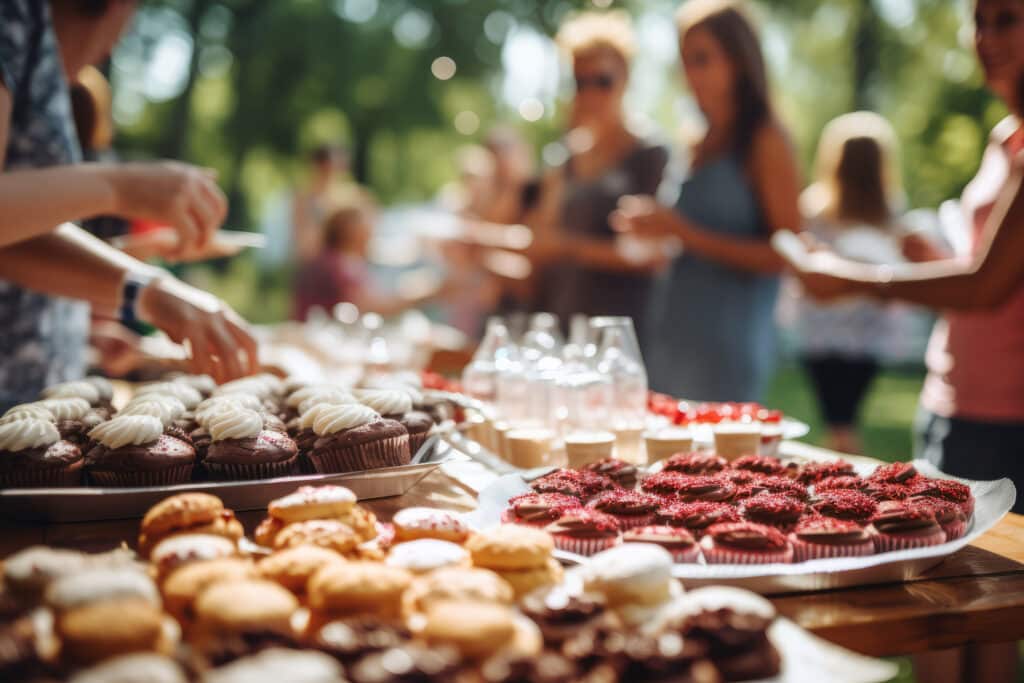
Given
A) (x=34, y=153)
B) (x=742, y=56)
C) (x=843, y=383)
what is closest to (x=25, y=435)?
(x=34, y=153)

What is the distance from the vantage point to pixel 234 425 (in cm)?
150

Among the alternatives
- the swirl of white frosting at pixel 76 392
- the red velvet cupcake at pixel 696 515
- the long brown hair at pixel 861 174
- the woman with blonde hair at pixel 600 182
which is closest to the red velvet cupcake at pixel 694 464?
the red velvet cupcake at pixel 696 515

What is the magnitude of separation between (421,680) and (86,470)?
96 centimetres

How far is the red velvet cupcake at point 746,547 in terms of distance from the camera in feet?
3.87

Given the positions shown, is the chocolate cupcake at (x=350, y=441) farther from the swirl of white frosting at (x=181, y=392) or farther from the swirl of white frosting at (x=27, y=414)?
the swirl of white frosting at (x=27, y=414)

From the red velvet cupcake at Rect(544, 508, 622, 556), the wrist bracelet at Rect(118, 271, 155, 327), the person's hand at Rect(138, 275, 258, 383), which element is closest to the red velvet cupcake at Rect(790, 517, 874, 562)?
the red velvet cupcake at Rect(544, 508, 622, 556)

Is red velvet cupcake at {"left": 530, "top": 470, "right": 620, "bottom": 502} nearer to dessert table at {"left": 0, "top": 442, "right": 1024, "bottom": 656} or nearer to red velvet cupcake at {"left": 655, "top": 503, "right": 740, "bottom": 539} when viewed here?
red velvet cupcake at {"left": 655, "top": 503, "right": 740, "bottom": 539}

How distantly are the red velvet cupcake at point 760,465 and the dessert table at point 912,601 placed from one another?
13.7 inches

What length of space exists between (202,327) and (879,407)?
27.8 ft

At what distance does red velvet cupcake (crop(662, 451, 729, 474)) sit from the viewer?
161 cm

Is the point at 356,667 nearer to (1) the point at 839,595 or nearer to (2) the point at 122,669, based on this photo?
(2) the point at 122,669

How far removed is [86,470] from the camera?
58.6 inches

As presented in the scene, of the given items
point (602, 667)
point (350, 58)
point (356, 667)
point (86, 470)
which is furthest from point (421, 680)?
point (350, 58)

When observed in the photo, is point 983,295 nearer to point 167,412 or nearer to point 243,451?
point 243,451
